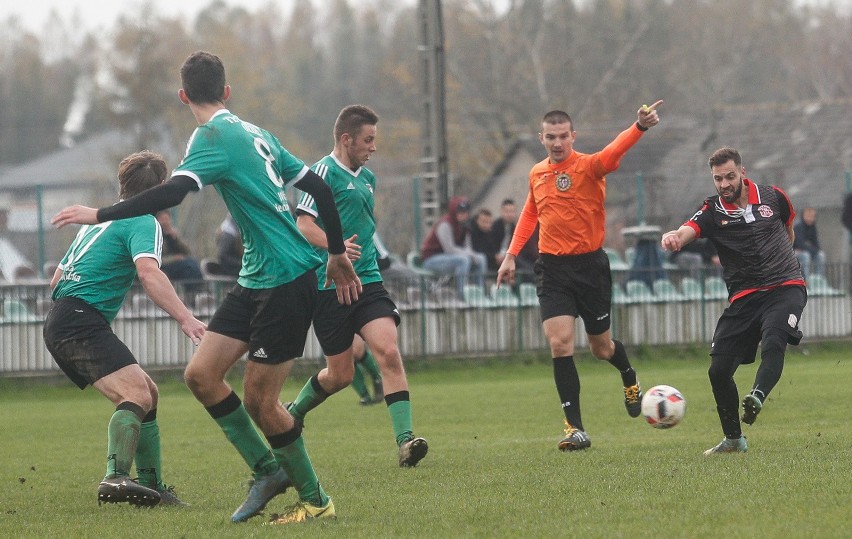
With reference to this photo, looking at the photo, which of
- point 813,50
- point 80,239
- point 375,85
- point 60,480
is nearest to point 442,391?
point 60,480

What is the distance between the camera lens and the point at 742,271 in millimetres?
9023

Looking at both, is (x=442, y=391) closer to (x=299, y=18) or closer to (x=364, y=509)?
(x=364, y=509)

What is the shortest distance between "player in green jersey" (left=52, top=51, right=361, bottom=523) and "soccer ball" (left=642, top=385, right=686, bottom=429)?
118 inches

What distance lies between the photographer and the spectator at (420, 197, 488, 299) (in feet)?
66.3

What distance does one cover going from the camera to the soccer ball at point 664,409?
29.9ft

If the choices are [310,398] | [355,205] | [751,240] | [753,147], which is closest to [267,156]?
[355,205]

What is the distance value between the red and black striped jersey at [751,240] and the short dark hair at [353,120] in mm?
2292

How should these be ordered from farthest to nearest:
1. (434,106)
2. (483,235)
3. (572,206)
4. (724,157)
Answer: (434,106) → (483,235) → (572,206) → (724,157)

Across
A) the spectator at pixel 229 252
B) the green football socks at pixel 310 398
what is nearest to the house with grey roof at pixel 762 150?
the spectator at pixel 229 252

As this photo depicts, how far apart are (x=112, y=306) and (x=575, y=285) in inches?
143

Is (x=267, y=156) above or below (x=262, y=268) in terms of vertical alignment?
above

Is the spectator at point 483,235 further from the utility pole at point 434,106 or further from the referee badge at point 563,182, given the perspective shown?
the referee badge at point 563,182

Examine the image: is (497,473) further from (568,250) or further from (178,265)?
(178,265)

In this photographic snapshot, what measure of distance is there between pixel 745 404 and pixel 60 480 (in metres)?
4.34
